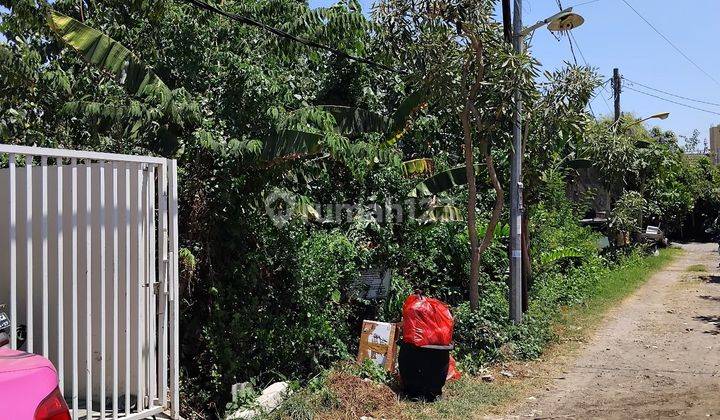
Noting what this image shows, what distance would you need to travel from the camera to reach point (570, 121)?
9664mm

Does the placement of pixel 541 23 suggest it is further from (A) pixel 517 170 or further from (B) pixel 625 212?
(B) pixel 625 212

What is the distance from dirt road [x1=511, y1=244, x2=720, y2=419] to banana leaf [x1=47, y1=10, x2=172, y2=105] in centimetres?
596

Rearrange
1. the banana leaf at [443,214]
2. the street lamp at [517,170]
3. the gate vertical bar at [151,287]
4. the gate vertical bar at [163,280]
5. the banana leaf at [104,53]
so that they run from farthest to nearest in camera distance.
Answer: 1. the banana leaf at [443,214]
2. the street lamp at [517,170]
3. the banana leaf at [104,53]
4. the gate vertical bar at [163,280]
5. the gate vertical bar at [151,287]

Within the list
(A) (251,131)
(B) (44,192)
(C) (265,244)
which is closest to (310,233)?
(C) (265,244)

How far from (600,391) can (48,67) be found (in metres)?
8.63

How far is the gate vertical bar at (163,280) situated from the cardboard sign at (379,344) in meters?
3.48

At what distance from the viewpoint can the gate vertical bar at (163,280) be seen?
5059mm

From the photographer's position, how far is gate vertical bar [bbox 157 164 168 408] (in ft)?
16.6

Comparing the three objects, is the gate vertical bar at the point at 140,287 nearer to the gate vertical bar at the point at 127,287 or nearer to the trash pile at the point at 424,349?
the gate vertical bar at the point at 127,287

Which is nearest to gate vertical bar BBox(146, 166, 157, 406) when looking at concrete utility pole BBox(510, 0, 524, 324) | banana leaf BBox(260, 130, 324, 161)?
banana leaf BBox(260, 130, 324, 161)

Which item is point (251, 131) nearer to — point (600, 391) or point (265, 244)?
point (265, 244)

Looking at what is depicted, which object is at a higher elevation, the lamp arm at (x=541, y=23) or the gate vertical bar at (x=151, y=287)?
the lamp arm at (x=541, y=23)

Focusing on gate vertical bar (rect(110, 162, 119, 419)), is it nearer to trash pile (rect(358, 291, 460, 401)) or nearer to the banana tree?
the banana tree

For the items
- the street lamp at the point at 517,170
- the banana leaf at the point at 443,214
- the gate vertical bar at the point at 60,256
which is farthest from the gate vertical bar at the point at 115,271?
the banana leaf at the point at 443,214
